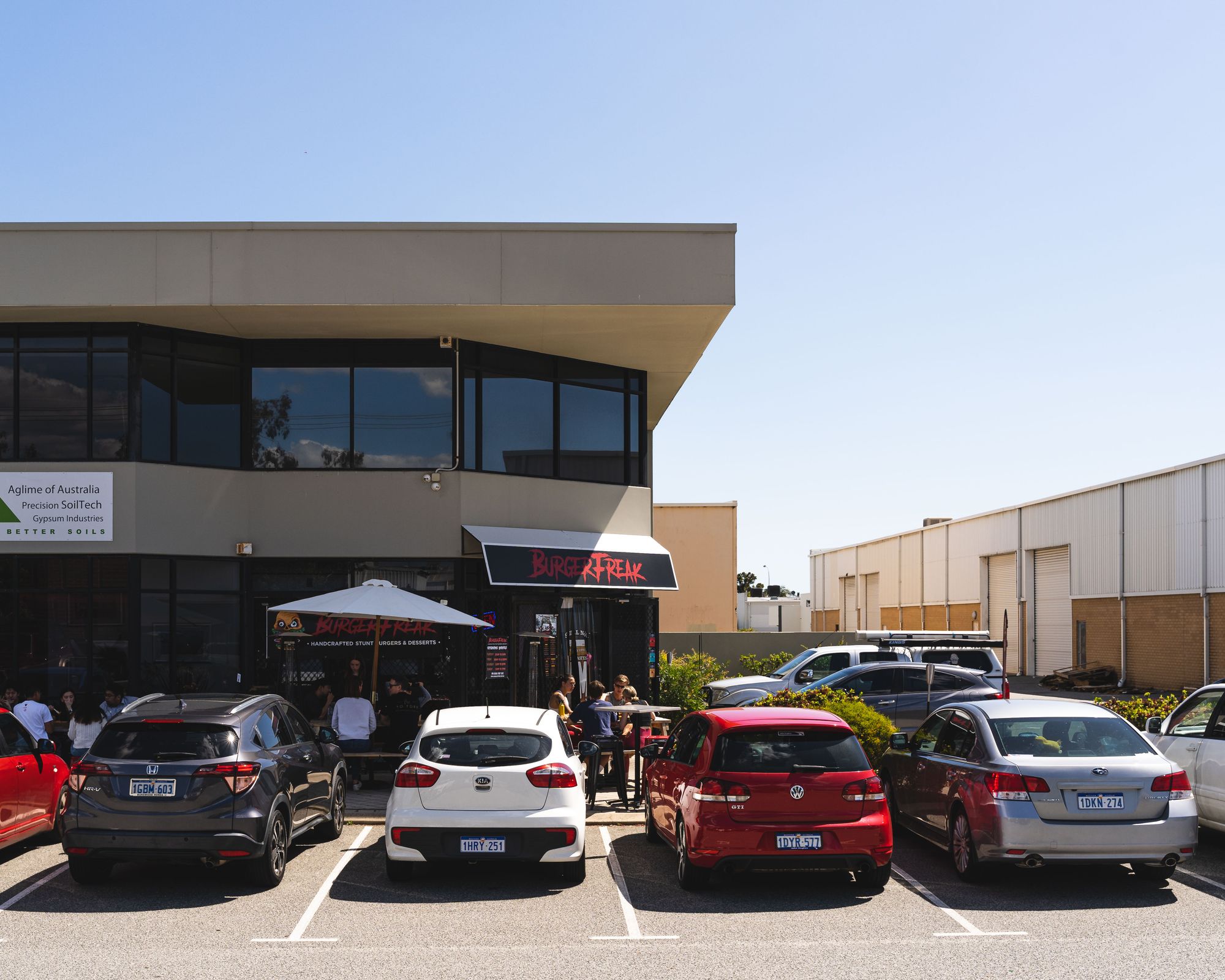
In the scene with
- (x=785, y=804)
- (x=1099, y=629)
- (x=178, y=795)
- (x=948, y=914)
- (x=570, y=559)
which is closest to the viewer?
(x=948, y=914)

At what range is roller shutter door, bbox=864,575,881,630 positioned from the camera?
65.4 m

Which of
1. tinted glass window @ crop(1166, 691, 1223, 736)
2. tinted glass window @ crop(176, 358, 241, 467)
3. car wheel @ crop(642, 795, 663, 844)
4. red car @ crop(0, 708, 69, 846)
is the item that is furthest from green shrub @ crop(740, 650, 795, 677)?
red car @ crop(0, 708, 69, 846)

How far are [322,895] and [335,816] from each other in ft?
8.05

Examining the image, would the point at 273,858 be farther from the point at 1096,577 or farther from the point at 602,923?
the point at 1096,577

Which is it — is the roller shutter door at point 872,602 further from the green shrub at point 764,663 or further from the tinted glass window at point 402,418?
the tinted glass window at point 402,418

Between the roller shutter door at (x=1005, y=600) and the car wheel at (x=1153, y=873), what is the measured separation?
39413 mm

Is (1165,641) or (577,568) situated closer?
(577,568)

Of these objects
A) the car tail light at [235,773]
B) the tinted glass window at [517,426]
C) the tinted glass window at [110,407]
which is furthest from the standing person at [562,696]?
the tinted glass window at [110,407]

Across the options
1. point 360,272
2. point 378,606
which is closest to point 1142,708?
point 378,606

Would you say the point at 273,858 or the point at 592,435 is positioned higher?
the point at 592,435

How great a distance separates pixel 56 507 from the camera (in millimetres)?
17391

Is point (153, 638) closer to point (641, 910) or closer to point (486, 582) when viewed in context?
point (486, 582)

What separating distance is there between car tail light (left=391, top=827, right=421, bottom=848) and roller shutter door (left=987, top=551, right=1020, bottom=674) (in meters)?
42.4

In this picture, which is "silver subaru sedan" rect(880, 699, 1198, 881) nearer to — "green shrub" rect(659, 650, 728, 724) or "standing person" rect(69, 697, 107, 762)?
"standing person" rect(69, 697, 107, 762)
